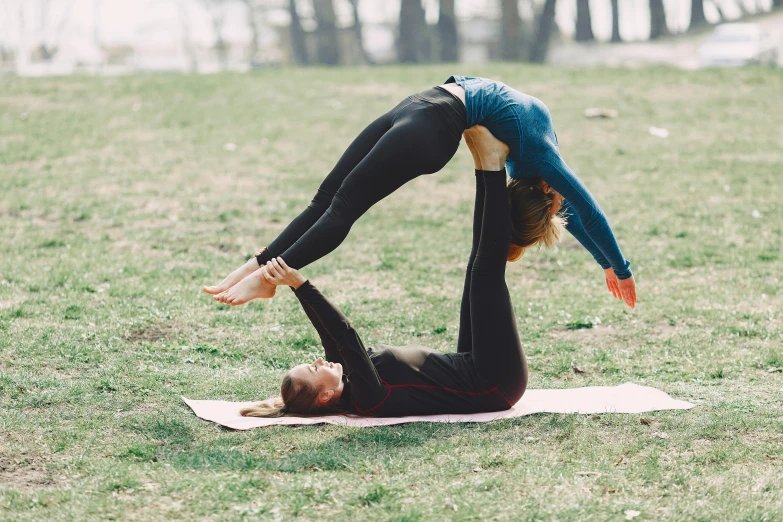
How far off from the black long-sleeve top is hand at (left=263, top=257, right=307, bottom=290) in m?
0.44

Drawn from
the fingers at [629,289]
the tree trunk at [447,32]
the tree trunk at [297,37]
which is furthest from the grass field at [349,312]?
the tree trunk at [297,37]

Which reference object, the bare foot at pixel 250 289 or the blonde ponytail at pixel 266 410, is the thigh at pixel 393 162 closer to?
the bare foot at pixel 250 289

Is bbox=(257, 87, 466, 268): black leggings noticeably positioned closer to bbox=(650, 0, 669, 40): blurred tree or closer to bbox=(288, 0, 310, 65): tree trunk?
bbox=(650, 0, 669, 40): blurred tree

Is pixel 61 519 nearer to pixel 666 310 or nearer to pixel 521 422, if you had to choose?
pixel 521 422

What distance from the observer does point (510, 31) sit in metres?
30.6

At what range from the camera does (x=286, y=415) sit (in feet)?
19.0

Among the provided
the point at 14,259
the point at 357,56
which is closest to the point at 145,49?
the point at 357,56

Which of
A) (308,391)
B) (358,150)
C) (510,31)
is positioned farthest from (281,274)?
(510,31)

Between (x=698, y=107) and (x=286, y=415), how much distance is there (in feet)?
46.9

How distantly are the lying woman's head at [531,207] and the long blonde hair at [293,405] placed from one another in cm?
161

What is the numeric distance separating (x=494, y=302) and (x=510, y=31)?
26.5 metres

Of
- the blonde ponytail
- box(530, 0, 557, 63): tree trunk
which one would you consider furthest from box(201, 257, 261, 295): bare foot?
box(530, 0, 557, 63): tree trunk

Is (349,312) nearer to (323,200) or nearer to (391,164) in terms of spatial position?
(323,200)

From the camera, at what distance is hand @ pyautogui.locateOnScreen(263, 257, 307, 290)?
524cm
